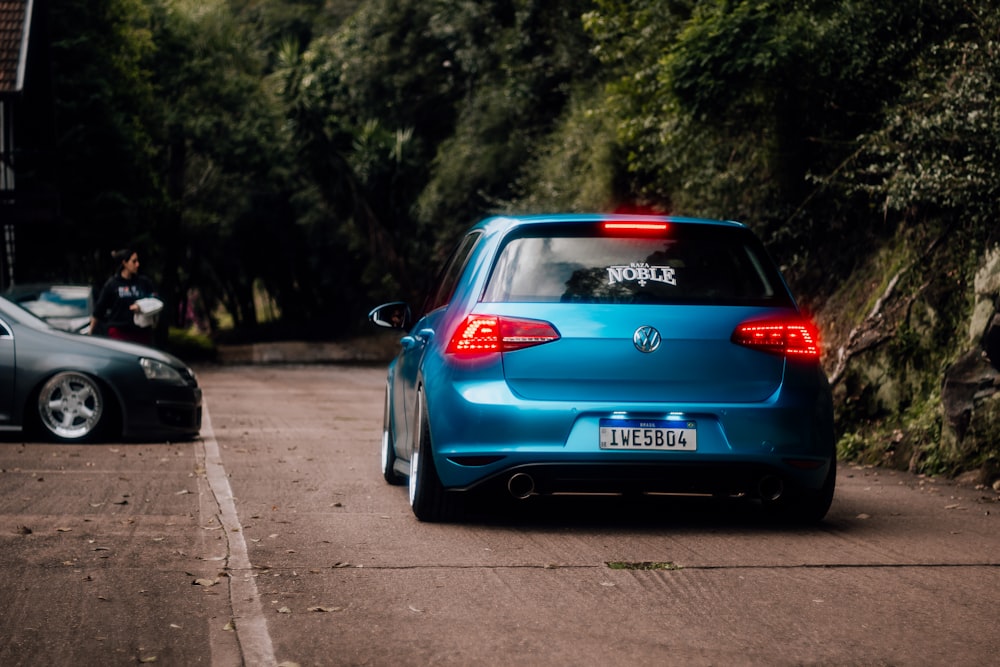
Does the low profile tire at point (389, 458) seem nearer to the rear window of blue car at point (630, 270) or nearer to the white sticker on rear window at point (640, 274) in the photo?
the rear window of blue car at point (630, 270)

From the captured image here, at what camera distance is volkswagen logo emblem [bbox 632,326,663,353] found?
760 centimetres

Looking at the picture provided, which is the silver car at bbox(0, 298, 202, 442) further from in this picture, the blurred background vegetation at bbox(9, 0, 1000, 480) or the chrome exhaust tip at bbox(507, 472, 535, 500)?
A: the chrome exhaust tip at bbox(507, 472, 535, 500)

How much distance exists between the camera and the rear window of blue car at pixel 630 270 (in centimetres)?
771

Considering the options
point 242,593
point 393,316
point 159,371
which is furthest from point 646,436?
point 159,371

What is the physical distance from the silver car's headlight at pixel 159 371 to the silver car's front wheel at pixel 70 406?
0.42 m

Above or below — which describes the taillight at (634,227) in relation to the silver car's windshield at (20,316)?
above

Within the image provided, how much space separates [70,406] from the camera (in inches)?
508

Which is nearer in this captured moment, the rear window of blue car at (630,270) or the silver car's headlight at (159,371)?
the rear window of blue car at (630,270)

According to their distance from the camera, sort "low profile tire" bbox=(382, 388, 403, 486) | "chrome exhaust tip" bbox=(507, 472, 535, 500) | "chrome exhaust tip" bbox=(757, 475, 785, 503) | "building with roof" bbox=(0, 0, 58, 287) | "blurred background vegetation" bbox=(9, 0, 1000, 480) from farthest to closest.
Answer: "building with roof" bbox=(0, 0, 58, 287)
"blurred background vegetation" bbox=(9, 0, 1000, 480)
"low profile tire" bbox=(382, 388, 403, 486)
"chrome exhaust tip" bbox=(757, 475, 785, 503)
"chrome exhaust tip" bbox=(507, 472, 535, 500)

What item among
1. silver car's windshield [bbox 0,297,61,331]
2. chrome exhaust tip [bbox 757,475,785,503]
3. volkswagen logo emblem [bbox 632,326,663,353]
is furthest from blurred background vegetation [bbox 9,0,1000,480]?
silver car's windshield [bbox 0,297,61,331]

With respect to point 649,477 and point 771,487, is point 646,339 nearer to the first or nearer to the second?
point 649,477

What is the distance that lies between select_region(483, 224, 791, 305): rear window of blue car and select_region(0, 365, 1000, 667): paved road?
4.00 ft

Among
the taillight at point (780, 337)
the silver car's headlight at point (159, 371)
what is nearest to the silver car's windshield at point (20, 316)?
the silver car's headlight at point (159, 371)

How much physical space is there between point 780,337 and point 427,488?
199cm
